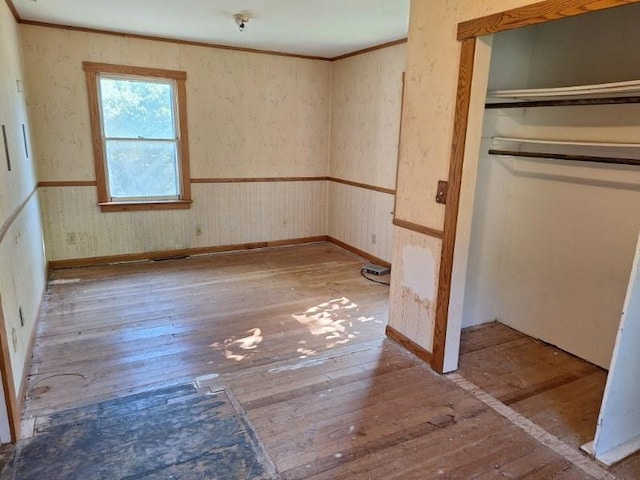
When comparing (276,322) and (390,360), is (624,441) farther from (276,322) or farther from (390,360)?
(276,322)

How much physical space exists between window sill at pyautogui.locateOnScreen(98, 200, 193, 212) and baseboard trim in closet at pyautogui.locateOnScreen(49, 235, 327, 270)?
0.51m

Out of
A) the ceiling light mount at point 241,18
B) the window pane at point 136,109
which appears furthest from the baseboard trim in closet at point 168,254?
the ceiling light mount at point 241,18

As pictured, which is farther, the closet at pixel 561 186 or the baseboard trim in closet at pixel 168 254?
the baseboard trim in closet at pixel 168 254

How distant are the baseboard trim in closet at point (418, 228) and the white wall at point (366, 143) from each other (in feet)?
5.78

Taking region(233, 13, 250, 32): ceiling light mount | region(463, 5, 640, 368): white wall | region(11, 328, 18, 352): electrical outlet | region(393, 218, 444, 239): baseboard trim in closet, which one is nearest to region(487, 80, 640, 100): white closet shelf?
region(463, 5, 640, 368): white wall

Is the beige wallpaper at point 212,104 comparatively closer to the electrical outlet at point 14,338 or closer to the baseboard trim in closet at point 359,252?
the baseboard trim in closet at point 359,252

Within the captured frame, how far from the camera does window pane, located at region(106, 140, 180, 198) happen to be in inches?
181

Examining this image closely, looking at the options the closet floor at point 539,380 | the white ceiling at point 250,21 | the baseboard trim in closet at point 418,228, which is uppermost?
the white ceiling at point 250,21

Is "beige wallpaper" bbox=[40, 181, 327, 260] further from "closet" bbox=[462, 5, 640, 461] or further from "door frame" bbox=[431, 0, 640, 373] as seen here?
"door frame" bbox=[431, 0, 640, 373]

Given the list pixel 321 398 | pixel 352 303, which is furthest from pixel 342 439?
pixel 352 303

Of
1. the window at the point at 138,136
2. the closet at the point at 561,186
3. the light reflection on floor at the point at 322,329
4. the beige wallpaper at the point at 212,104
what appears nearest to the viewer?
the closet at the point at 561,186

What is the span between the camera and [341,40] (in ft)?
14.5

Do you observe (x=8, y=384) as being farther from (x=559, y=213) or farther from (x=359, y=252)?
(x=359, y=252)

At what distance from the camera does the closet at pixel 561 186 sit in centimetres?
249
